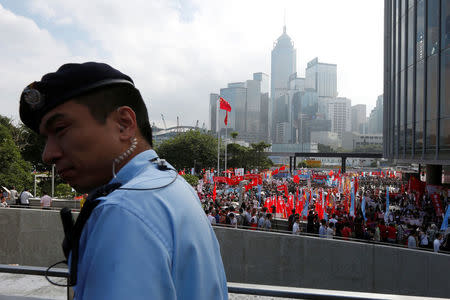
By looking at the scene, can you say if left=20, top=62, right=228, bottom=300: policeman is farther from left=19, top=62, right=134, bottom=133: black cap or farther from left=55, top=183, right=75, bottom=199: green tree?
left=55, top=183, right=75, bottom=199: green tree

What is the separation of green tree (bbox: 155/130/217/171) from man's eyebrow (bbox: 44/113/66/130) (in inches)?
1947

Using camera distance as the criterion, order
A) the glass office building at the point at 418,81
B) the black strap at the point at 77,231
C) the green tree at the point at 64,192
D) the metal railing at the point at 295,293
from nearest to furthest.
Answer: the black strap at the point at 77,231 < the metal railing at the point at 295,293 < the glass office building at the point at 418,81 < the green tree at the point at 64,192

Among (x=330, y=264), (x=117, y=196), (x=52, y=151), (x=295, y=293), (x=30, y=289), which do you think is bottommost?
(x=330, y=264)

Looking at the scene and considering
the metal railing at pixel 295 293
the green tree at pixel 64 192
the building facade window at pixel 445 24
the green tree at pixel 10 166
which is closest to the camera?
the metal railing at pixel 295 293

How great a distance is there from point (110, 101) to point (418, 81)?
23713mm

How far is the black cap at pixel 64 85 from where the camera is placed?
952mm

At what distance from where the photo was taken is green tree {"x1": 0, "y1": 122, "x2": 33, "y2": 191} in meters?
19.1

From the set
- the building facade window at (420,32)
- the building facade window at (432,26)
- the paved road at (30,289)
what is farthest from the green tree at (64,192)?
the building facade window at (420,32)

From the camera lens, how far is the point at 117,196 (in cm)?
78

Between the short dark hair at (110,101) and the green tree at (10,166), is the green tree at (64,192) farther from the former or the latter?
the short dark hair at (110,101)

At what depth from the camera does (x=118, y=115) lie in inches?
40.3

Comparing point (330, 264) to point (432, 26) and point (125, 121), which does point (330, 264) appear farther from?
point (432, 26)

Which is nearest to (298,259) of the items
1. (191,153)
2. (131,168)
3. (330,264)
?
(330,264)

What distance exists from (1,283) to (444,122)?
65.6 feet
